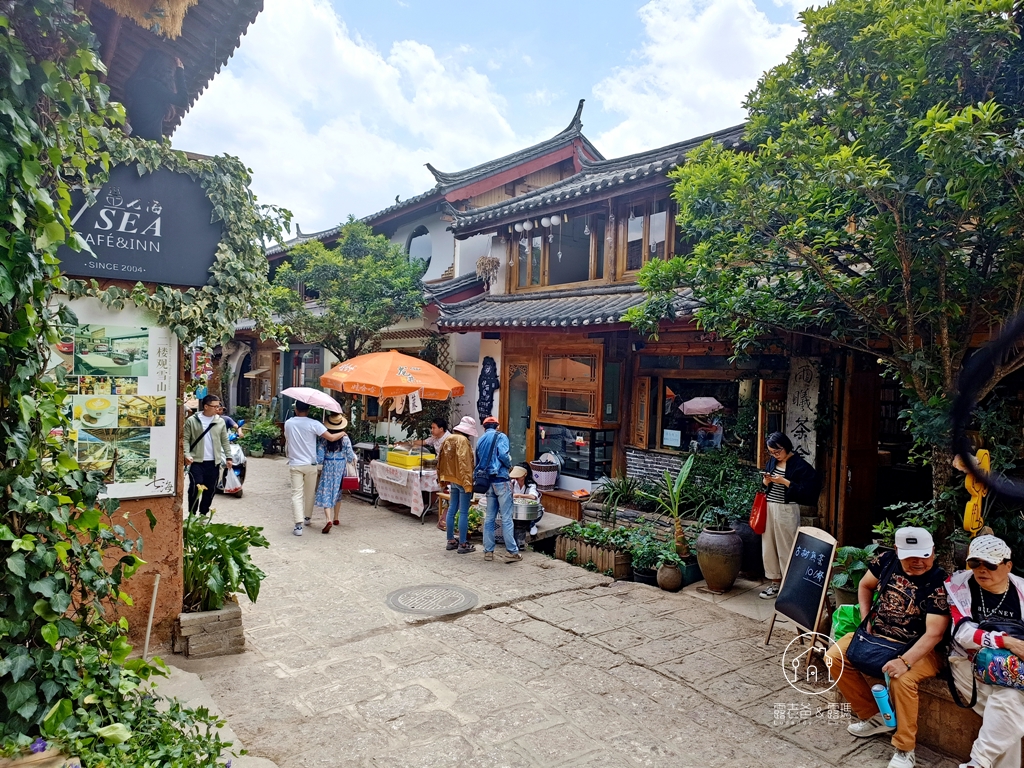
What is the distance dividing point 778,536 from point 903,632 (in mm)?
2557

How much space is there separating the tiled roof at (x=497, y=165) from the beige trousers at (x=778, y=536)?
10234 mm

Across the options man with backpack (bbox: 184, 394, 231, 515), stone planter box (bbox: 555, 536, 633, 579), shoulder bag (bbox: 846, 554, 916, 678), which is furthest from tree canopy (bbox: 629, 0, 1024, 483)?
man with backpack (bbox: 184, 394, 231, 515)

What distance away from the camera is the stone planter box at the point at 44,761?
2285 millimetres

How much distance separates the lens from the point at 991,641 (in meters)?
3.52

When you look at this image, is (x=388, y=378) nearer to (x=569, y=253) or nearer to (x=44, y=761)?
(x=569, y=253)

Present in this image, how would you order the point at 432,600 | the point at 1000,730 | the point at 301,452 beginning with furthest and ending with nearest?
the point at 301,452, the point at 432,600, the point at 1000,730

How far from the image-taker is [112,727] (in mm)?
2564

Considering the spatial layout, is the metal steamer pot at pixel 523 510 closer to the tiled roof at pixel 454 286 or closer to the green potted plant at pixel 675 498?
the green potted plant at pixel 675 498

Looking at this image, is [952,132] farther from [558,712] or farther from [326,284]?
[326,284]

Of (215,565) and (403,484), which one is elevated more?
(215,565)

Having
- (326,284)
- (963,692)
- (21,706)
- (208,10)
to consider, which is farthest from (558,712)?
(326,284)

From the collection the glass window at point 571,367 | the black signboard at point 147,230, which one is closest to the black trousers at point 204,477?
the black signboard at point 147,230

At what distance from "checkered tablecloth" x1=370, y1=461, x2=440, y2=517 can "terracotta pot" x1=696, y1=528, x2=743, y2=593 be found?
4.61m

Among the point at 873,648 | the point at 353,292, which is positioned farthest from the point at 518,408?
the point at 873,648
